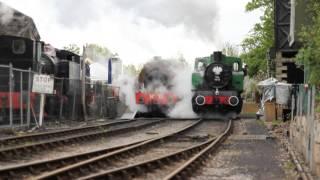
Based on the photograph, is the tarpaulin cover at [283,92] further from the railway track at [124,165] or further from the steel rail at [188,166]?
the railway track at [124,165]

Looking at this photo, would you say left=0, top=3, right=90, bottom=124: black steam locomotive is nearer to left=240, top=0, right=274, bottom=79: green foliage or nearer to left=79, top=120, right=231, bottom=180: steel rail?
left=79, top=120, right=231, bottom=180: steel rail

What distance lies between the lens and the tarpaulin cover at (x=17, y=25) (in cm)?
1717

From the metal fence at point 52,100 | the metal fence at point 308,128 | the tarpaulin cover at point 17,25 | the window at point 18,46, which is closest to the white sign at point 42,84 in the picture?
the metal fence at point 52,100

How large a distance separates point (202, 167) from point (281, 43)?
9.24 metres

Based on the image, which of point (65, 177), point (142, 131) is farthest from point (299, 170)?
point (142, 131)

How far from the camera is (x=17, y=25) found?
58.6 ft

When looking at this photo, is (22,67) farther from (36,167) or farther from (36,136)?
(36,167)

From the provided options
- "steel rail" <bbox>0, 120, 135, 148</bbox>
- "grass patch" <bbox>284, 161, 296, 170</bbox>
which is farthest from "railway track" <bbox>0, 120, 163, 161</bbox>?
"grass patch" <bbox>284, 161, 296, 170</bbox>

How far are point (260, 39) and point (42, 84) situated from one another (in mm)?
30321

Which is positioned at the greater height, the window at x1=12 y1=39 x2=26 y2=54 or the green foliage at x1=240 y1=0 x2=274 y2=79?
the green foliage at x1=240 y1=0 x2=274 y2=79

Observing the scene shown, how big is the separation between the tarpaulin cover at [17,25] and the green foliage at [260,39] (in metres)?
24.3

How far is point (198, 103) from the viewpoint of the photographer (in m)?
25.0

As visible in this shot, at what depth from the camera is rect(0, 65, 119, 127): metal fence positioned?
1652 cm

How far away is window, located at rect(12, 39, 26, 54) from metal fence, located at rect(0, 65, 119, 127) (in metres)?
0.84
